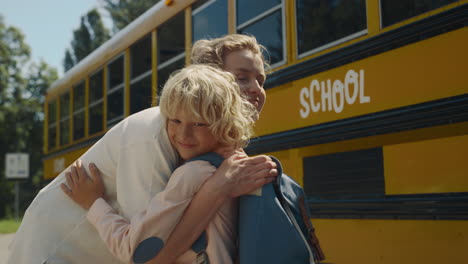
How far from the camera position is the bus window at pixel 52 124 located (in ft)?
25.9

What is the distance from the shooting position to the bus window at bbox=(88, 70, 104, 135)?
5812 mm

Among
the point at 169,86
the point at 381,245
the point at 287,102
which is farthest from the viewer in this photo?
the point at 287,102

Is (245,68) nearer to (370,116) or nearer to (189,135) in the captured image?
(189,135)

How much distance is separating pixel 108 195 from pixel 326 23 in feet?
5.69

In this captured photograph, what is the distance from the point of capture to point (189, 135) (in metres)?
1.23

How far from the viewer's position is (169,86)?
1233mm

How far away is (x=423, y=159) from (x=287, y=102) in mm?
955

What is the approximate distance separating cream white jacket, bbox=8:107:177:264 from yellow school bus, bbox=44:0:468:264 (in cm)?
124

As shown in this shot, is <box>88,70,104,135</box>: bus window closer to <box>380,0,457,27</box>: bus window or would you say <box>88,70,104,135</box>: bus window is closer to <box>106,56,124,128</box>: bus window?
<box>106,56,124,128</box>: bus window

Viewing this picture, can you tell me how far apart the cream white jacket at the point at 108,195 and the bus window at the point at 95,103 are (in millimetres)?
4446

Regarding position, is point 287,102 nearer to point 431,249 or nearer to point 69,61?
point 431,249

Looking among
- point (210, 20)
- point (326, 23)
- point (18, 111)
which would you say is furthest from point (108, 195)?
point (18, 111)

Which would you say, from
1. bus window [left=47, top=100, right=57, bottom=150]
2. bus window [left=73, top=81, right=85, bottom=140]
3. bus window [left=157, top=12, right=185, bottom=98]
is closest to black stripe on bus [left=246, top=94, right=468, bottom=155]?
bus window [left=157, top=12, right=185, bottom=98]

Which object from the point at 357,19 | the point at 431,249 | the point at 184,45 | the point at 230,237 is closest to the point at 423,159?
the point at 431,249
